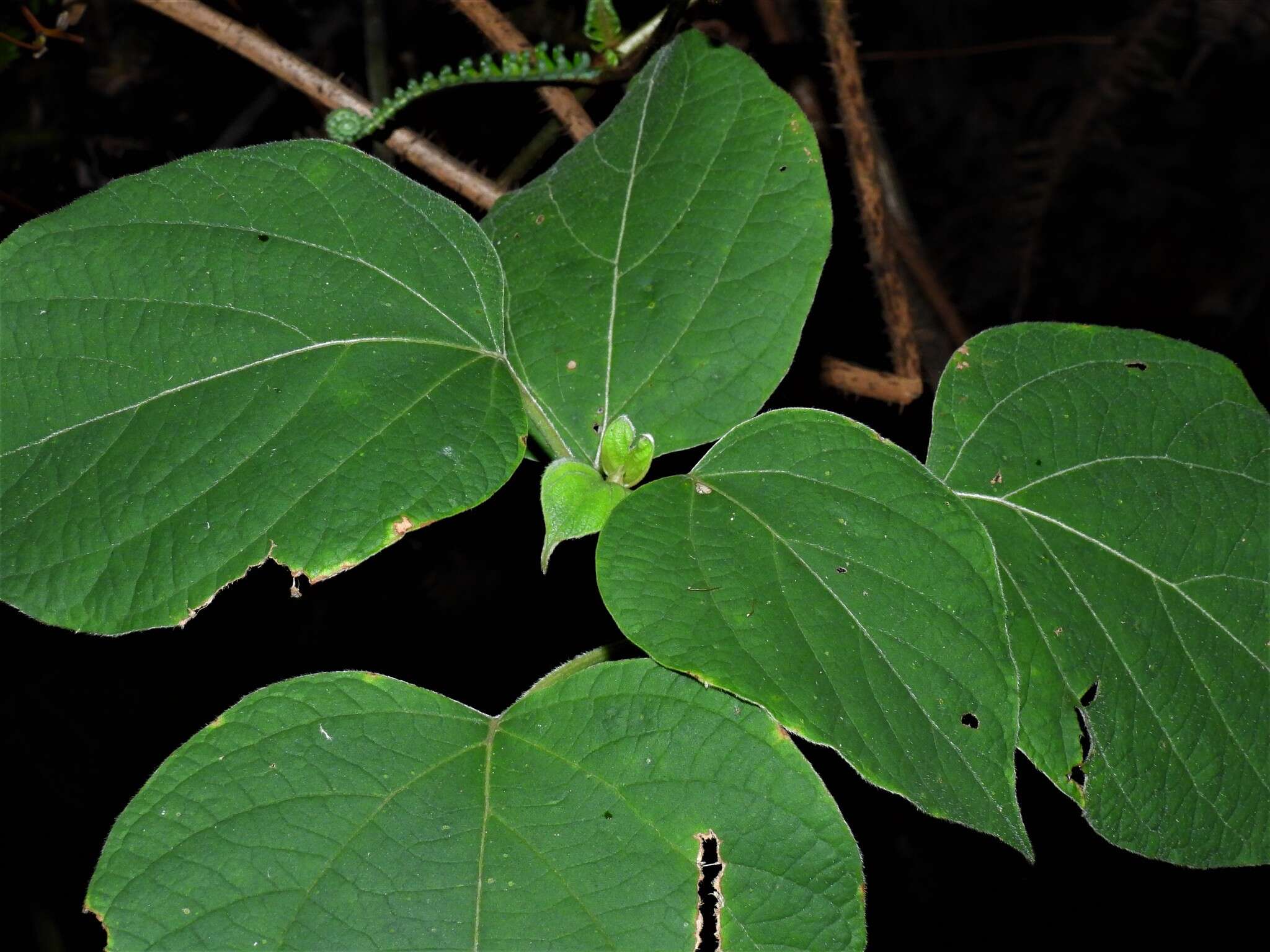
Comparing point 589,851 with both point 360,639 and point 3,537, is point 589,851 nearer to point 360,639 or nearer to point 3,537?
point 3,537

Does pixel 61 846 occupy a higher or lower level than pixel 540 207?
lower

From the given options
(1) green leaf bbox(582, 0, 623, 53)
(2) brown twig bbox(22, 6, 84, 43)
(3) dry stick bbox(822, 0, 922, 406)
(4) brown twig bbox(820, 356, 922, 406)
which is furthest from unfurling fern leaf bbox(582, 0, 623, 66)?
(2) brown twig bbox(22, 6, 84, 43)

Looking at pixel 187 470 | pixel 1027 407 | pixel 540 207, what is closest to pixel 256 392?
pixel 187 470

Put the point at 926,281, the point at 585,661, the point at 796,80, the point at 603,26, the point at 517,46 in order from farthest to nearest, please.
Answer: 1. the point at 926,281
2. the point at 796,80
3. the point at 517,46
4. the point at 603,26
5. the point at 585,661

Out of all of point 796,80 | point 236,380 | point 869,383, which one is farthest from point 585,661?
point 796,80

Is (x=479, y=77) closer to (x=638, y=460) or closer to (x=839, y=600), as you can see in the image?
A: (x=638, y=460)

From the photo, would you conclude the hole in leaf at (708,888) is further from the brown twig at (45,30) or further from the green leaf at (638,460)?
the brown twig at (45,30)
